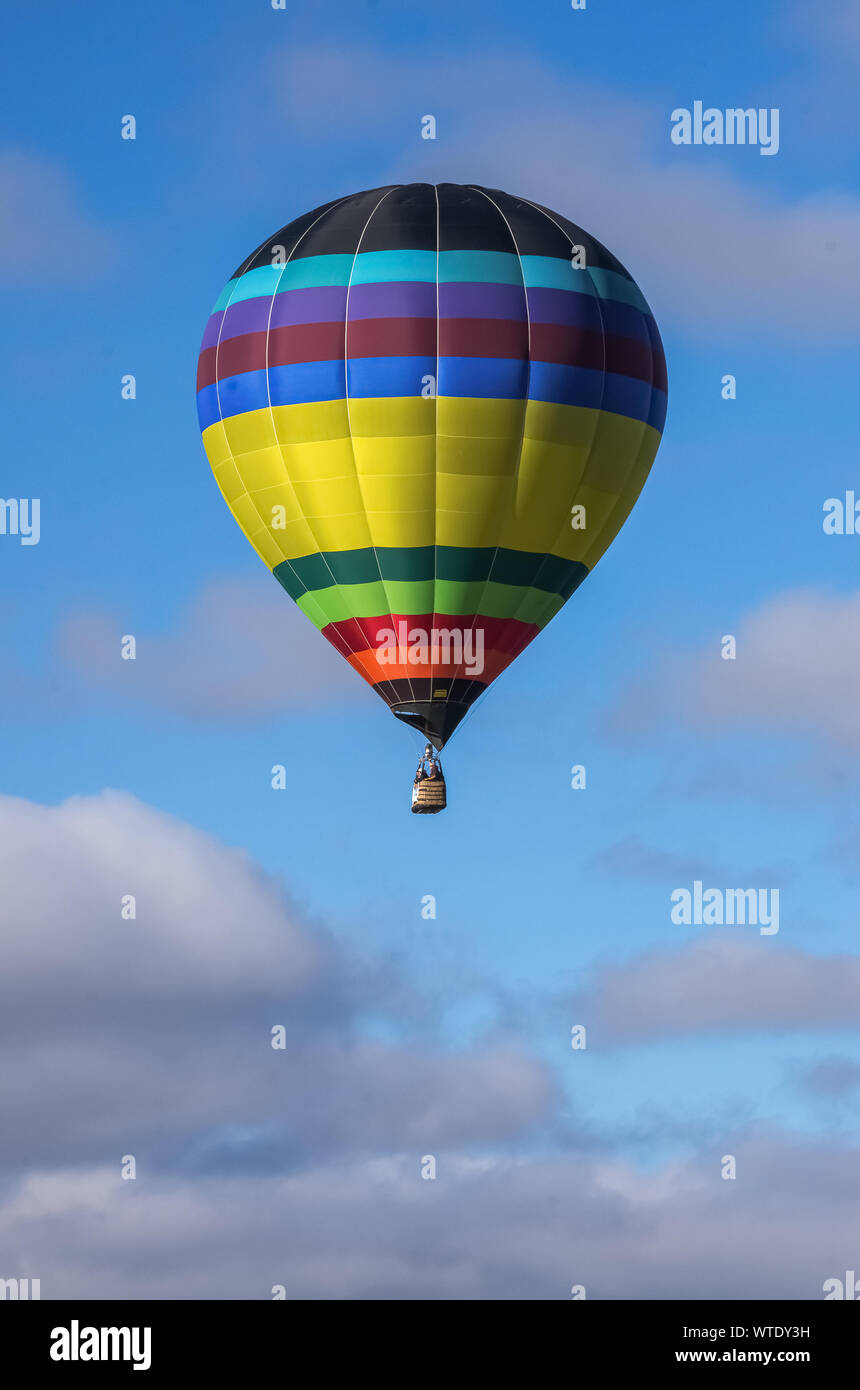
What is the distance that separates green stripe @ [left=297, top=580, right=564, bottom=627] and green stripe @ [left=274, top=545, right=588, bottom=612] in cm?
8

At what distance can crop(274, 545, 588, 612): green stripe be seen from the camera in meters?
58.4

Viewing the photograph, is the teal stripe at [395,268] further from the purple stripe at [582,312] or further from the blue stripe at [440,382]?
the purple stripe at [582,312]

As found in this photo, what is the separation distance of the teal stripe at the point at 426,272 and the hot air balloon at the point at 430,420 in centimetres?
3

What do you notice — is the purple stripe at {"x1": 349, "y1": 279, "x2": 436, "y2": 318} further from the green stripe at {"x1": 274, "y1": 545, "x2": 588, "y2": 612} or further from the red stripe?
the red stripe

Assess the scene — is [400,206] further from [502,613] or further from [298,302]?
[502,613]

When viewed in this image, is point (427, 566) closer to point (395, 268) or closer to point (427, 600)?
point (427, 600)

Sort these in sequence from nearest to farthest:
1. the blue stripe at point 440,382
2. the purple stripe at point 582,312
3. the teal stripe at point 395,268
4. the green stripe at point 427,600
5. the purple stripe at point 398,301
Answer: the blue stripe at point 440,382 < the purple stripe at point 398,301 < the teal stripe at point 395,268 < the purple stripe at point 582,312 < the green stripe at point 427,600

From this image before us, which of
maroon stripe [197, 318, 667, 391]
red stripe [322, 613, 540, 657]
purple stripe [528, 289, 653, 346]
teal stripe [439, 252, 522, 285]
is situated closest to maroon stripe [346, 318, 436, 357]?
maroon stripe [197, 318, 667, 391]

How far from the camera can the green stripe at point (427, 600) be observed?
5866cm

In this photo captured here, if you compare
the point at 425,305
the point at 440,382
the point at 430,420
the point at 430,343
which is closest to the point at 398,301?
the point at 425,305

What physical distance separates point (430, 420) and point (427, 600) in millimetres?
2581

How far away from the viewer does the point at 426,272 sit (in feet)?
191

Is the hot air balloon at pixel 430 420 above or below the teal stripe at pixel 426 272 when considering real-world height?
below

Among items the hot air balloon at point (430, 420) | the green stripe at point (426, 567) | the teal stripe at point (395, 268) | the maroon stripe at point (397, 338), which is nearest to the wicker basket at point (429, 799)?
the hot air balloon at point (430, 420)
